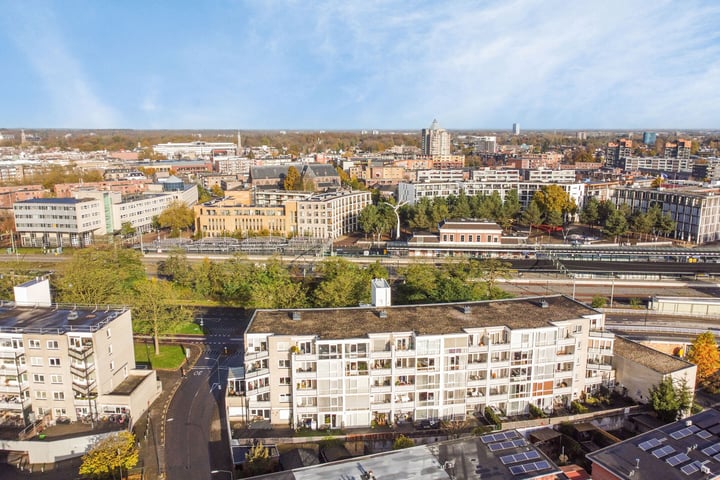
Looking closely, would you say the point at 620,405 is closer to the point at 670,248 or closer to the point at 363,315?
the point at 363,315

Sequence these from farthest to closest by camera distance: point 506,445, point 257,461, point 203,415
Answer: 1. point 203,415
2. point 257,461
3. point 506,445

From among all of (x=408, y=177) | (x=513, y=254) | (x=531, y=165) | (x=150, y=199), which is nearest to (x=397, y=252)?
(x=513, y=254)

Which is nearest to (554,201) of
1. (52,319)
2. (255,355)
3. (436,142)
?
(255,355)

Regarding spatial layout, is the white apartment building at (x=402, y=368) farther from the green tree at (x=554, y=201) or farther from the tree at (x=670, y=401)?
the green tree at (x=554, y=201)

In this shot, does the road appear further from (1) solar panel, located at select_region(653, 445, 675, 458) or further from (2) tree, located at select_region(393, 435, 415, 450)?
(1) solar panel, located at select_region(653, 445, 675, 458)

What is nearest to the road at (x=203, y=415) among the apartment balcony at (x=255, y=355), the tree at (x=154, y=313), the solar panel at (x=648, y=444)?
the tree at (x=154, y=313)

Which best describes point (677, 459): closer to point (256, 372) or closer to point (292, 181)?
point (256, 372)
